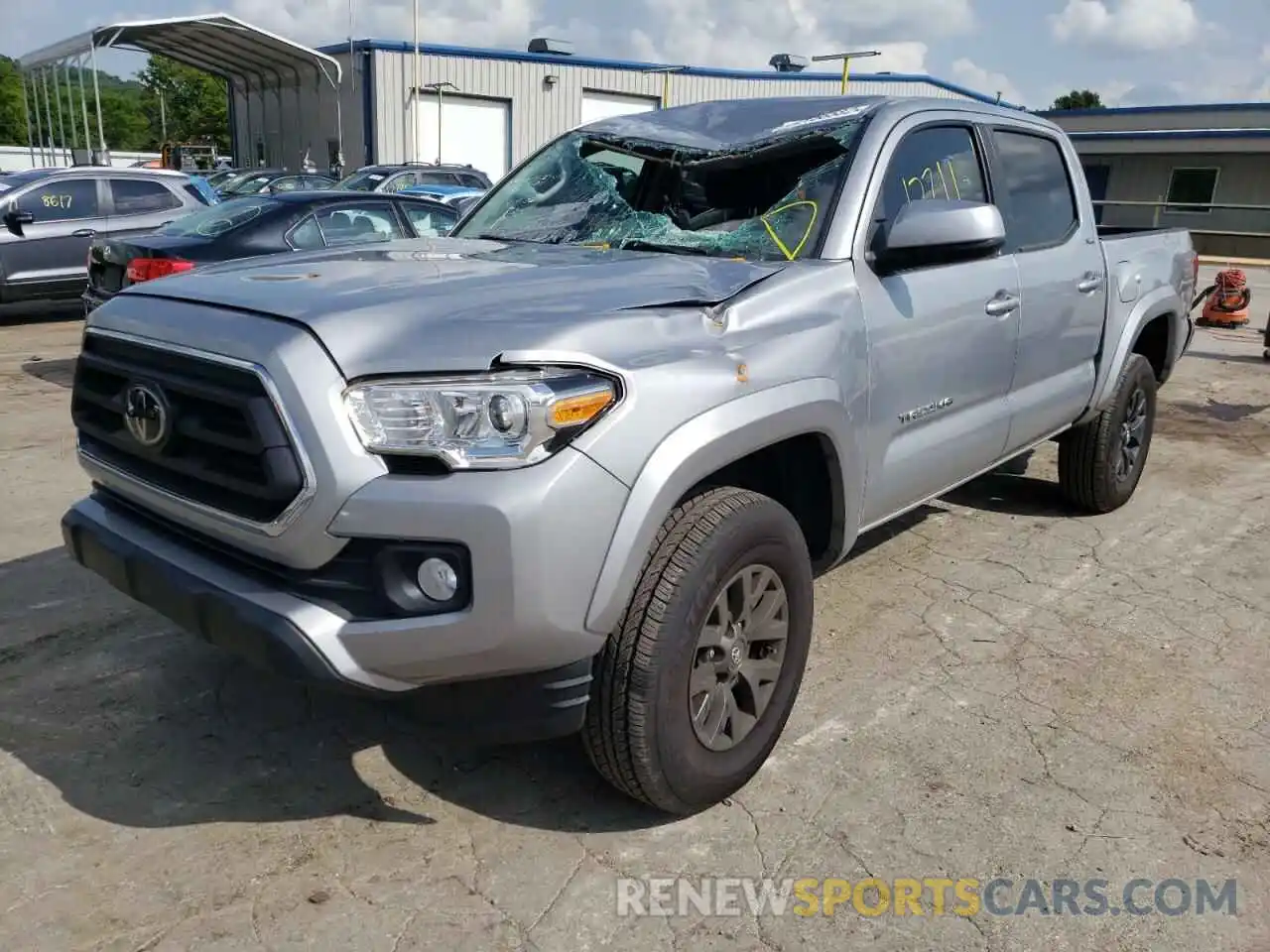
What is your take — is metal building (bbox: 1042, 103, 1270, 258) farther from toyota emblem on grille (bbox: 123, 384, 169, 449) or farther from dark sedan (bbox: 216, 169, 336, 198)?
toyota emblem on grille (bbox: 123, 384, 169, 449)

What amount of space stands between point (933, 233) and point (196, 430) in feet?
6.90

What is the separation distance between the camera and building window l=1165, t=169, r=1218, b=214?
30.4 meters

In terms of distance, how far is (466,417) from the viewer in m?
2.19

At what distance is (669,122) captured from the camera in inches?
156

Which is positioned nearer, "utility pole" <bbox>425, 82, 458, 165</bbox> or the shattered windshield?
the shattered windshield

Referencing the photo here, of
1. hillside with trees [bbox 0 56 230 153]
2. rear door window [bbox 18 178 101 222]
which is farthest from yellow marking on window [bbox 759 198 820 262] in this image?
hillside with trees [bbox 0 56 230 153]

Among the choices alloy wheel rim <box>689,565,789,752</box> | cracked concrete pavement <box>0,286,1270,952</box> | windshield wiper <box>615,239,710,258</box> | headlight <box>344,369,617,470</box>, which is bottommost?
cracked concrete pavement <box>0,286,1270,952</box>

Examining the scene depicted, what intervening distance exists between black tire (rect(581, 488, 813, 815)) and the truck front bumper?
12cm

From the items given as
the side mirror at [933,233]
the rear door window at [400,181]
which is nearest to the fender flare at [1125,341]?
the side mirror at [933,233]

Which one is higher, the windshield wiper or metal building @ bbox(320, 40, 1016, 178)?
metal building @ bbox(320, 40, 1016, 178)

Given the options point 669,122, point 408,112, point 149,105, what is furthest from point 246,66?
point 149,105

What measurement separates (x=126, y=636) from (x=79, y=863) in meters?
1.31

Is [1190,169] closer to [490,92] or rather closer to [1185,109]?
[1185,109]

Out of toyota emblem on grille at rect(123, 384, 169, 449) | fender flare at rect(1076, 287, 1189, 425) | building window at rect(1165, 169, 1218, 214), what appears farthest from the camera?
building window at rect(1165, 169, 1218, 214)
